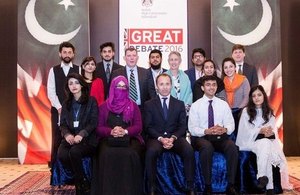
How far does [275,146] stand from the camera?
15.2ft

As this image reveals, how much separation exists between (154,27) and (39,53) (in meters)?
1.83

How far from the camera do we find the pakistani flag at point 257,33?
6.70m

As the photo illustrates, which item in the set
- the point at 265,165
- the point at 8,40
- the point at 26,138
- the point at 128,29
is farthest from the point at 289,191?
the point at 8,40

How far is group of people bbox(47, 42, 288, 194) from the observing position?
432 cm

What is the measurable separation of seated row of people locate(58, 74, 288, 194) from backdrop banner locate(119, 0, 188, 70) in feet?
6.74

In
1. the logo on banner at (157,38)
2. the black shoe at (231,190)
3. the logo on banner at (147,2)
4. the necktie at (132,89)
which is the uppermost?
the logo on banner at (147,2)

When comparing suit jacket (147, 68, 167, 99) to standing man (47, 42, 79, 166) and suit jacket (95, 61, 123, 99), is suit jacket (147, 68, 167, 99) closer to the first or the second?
suit jacket (95, 61, 123, 99)

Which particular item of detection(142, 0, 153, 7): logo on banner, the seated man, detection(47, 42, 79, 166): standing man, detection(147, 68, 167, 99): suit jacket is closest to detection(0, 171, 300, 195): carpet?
detection(47, 42, 79, 166): standing man

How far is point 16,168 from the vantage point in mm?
6473

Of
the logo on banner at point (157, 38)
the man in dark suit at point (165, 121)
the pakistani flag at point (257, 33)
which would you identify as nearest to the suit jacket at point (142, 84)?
the man in dark suit at point (165, 121)

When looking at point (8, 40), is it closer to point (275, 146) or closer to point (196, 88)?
point (196, 88)

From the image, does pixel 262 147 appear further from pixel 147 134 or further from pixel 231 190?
pixel 147 134

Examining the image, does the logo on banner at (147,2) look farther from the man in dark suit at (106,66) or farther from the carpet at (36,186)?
the carpet at (36,186)

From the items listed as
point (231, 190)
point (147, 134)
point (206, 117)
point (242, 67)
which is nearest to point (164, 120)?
point (147, 134)
